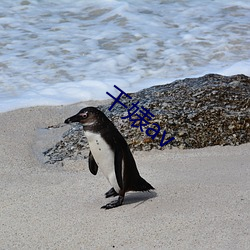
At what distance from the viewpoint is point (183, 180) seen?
408cm

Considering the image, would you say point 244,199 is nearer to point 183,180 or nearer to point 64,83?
point 183,180

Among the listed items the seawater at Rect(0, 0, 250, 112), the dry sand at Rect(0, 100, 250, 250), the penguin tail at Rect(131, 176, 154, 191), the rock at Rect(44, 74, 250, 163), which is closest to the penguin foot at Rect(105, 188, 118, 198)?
the dry sand at Rect(0, 100, 250, 250)

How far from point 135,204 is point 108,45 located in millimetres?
5179

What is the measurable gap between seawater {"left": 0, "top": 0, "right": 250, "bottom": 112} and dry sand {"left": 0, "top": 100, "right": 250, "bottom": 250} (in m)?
1.94

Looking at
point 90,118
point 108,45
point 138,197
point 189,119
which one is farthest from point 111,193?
point 108,45

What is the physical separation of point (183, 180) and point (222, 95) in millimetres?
1259

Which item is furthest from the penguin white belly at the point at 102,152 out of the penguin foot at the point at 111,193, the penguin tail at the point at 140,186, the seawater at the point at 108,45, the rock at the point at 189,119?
the seawater at the point at 108,45

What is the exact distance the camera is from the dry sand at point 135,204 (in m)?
3.29

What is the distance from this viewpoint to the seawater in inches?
280

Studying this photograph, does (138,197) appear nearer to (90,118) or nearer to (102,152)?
(102,152)

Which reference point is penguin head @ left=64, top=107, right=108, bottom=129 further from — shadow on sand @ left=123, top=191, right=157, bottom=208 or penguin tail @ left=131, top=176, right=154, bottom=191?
shadow on sand @ left=123, top=191, right=157, bottom=208

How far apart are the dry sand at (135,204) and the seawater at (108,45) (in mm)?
1944

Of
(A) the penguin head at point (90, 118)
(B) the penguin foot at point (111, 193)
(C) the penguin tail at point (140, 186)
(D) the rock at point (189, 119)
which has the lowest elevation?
(D) the rock at point (189, 119)

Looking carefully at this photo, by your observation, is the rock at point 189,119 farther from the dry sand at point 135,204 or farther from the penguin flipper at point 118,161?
the penguin flipper at point 118,161
